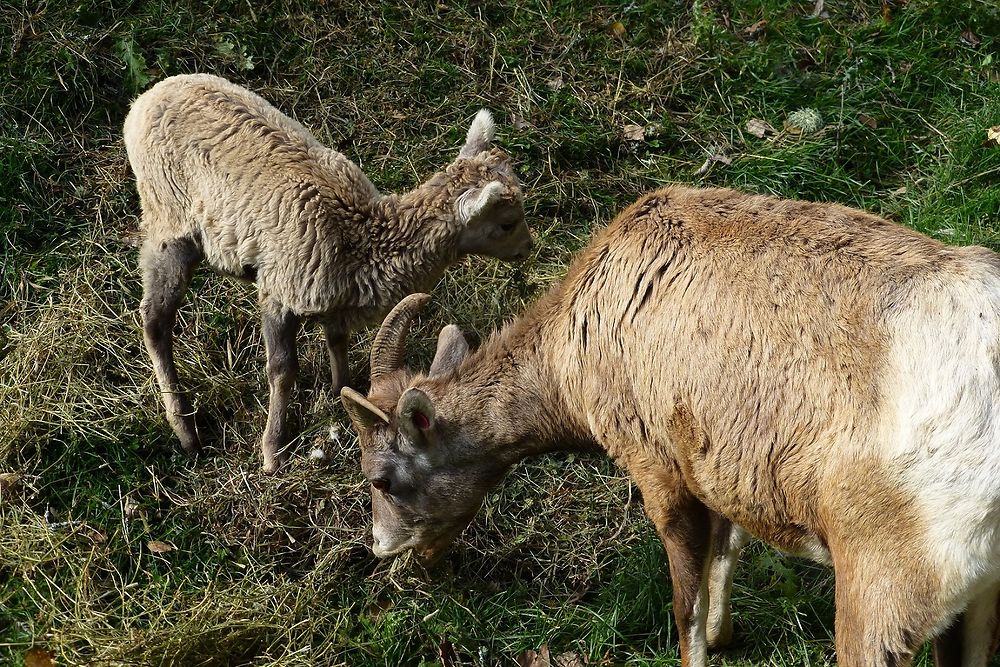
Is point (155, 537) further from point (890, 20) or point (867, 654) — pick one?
point (890, 20)

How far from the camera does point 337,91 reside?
23.7 ft

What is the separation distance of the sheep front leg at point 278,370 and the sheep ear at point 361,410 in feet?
3.36

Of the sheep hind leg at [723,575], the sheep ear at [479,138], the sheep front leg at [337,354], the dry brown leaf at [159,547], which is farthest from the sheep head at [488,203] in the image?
the dry brown leaf at [159,547]

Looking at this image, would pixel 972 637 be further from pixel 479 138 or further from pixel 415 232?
pixel 479 138

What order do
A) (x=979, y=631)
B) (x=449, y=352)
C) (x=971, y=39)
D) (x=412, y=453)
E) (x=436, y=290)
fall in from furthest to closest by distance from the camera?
(x=971, y=39), (x=436, y=290), (x=449, y=352), (x=412, y=453), (x=979, y=631)

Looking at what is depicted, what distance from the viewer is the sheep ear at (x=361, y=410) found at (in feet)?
14.6

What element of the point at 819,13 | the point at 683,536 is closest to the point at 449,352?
the point at 683,536

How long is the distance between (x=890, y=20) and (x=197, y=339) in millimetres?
5427

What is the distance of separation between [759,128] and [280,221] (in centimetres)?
358

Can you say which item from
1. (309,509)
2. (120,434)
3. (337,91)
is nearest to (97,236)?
(120,434)

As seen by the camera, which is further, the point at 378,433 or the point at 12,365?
the point at 12,365

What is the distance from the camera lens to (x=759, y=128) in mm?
7137

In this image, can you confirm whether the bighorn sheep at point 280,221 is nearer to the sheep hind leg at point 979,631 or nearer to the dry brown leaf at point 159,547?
the dry brown leaf at point 159,547

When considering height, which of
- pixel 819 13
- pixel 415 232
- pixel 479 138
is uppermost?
pixel 819 13
